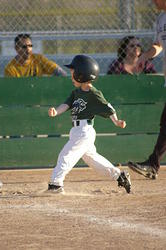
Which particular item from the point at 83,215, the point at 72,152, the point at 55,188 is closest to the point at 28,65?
the point at 72,152

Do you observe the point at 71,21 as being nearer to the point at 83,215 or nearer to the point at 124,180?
the point at 124,180

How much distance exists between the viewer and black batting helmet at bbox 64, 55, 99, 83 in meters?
6.93

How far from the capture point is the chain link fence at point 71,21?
11367 millimetres

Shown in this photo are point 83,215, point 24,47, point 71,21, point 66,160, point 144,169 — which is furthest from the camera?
point 71,21

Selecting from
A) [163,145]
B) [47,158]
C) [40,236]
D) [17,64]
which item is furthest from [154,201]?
[17,64]

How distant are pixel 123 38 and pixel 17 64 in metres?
1.30

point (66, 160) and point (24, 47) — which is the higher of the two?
point (24, 47)

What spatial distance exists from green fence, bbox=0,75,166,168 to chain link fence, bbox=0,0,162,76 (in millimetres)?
847

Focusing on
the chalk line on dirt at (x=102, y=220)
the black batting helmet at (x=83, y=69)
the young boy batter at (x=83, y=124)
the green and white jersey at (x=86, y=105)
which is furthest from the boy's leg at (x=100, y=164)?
the chalk line on dirt at (x=102, y=220)

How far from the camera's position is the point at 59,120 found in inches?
352

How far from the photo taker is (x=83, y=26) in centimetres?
1462

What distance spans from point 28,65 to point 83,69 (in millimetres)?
2259

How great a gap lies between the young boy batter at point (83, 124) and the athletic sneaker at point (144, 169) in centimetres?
42

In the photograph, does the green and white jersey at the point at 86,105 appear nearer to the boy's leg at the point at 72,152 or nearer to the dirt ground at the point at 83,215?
the boy's leg at the point at 72,152
